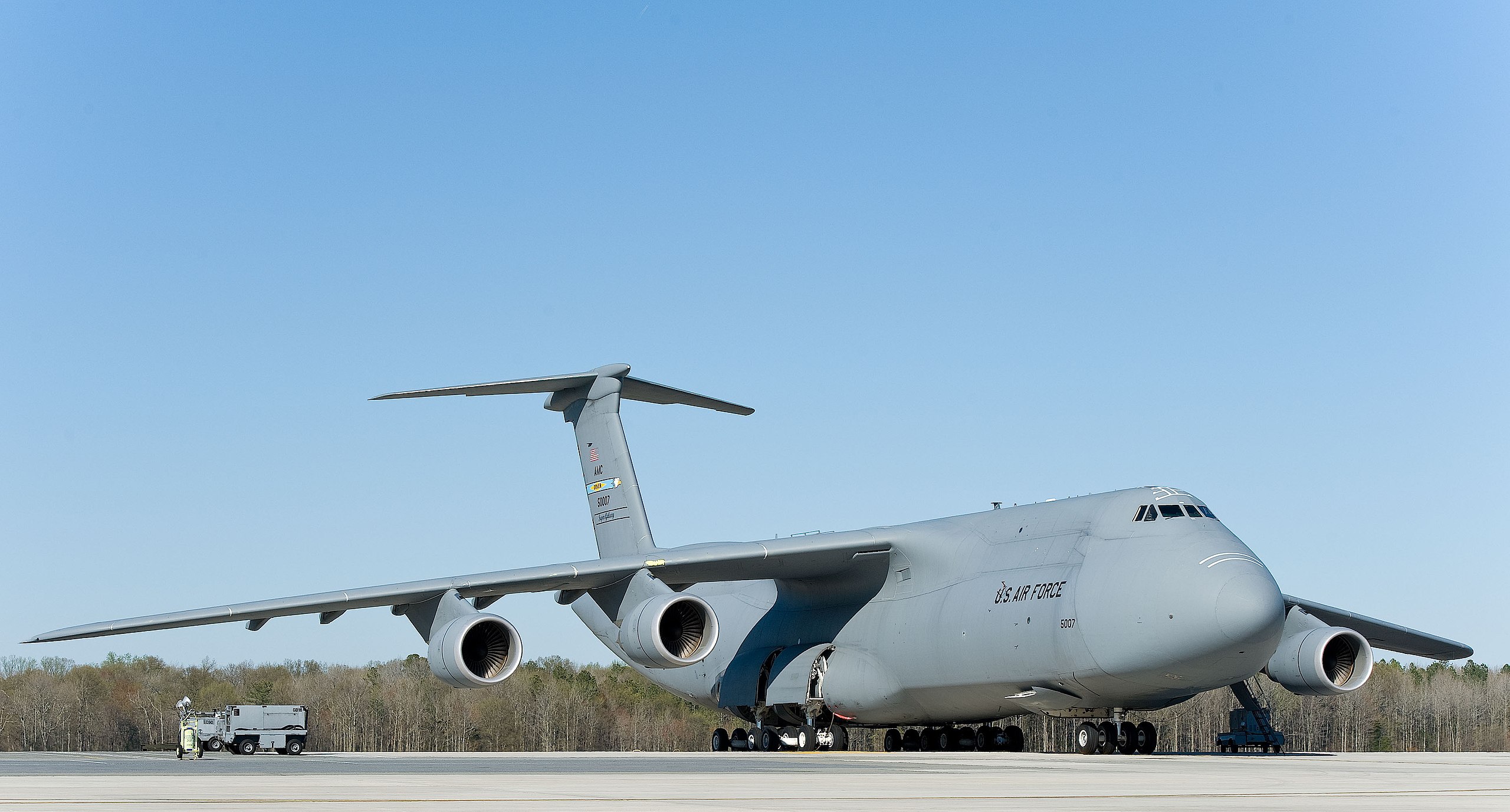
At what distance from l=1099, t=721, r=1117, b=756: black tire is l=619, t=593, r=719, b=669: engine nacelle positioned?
15.9 feet

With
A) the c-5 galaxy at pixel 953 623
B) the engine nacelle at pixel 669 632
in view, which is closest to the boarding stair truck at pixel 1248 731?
the c-5 galaxy at pixel 953 623

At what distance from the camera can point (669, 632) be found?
712 inches

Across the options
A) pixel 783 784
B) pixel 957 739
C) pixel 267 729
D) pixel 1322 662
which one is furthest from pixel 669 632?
pixel 267 729

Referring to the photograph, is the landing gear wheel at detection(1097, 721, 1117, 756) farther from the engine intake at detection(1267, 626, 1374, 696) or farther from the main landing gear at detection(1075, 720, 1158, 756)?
the engine intake at detection(1267, 626, 1374, 696)

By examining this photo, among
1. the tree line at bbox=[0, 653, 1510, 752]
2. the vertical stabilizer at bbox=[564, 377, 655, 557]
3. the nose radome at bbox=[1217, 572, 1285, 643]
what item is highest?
the vertical stabilizer at bbox=[564, 377, 655, 557]

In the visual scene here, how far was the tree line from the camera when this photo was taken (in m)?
41.6

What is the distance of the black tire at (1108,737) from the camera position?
60.0 ft

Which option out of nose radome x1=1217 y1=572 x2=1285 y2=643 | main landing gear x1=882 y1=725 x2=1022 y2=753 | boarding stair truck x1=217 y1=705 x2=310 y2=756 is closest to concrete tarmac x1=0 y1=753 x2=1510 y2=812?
nose radome x1=1217 y1=572 x2=1285 y2=643

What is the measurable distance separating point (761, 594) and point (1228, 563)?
877 centimetres

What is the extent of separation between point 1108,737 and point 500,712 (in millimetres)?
30099

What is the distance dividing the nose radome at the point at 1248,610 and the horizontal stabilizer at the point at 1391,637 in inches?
176

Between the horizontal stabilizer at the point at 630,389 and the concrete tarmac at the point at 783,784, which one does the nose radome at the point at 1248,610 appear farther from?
the horizontal stabilizer at the point at 630,389

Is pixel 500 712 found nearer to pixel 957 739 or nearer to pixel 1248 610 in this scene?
pixel 957 739

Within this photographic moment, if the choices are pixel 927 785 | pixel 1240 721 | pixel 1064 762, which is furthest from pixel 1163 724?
pixel 927 785
